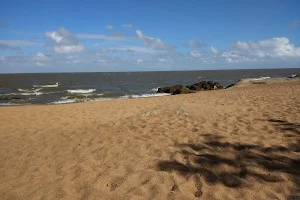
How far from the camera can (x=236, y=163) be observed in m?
4.36

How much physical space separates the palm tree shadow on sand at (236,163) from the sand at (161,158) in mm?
15

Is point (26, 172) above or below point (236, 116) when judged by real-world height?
below

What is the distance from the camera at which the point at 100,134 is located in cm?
679

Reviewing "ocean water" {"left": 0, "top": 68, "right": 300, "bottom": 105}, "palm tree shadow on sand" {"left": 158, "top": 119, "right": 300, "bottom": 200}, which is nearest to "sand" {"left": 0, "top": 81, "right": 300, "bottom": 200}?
"palm tree shadow on sand" {"left": 158, "top": 119, "right": 300, "bottom": 200}

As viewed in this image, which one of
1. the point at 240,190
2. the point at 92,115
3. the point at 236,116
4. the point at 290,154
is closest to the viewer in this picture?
the point at 240,190

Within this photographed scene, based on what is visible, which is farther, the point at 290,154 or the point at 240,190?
the point at 290,154

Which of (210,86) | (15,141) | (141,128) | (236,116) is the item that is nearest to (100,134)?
(141,128)

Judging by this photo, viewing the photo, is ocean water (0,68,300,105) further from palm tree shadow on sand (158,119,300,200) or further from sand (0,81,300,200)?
palm tree shadow on sand (158,119,300,200)

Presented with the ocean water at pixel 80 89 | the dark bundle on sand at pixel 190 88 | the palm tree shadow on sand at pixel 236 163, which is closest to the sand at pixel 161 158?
the palm tree shadow on sand at pixel 236 163

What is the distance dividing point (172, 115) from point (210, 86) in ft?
75.0

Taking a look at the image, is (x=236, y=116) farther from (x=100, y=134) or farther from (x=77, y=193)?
(x=77, y=193)

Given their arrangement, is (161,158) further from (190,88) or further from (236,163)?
(190,88)

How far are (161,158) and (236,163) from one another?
138cm

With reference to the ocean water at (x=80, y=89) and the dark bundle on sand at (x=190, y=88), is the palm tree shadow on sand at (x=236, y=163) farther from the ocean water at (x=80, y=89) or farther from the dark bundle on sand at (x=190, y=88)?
the dark bundle on sand at (x=190, y=88)
